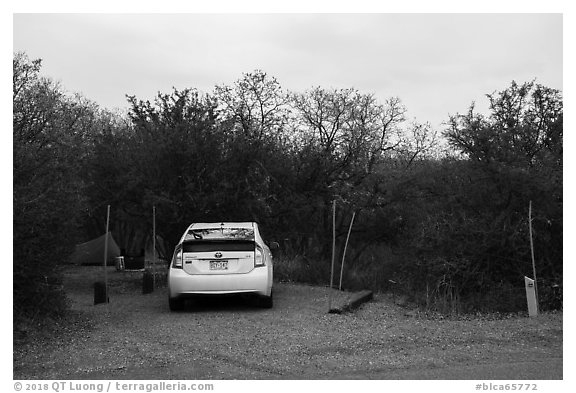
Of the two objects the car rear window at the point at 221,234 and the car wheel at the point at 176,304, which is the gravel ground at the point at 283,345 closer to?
the car wheel at the point at 176,304

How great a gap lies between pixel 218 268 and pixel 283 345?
10.9ft

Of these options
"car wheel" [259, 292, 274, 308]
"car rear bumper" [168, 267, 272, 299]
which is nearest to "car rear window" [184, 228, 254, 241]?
"car rear bumper" [168, 267, 272, 299]

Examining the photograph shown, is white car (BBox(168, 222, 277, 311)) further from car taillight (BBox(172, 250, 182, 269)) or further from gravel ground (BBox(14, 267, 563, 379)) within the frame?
gravel ground (BBox(14, 267, 563, 379))

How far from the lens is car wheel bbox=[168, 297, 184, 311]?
1262 cm

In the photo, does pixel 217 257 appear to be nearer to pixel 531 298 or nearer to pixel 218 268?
pixel 218 268

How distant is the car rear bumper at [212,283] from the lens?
40.3ft

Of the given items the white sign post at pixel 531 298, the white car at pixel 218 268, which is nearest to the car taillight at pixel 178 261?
the white car at pixel 218 268

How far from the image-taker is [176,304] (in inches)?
500

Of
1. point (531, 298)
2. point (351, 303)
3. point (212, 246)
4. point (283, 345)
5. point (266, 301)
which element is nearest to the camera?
point (283, 345)

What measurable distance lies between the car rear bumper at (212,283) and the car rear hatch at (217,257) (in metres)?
0.09

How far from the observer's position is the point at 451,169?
17.0m

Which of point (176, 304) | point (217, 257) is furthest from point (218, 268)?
point (176, 304)

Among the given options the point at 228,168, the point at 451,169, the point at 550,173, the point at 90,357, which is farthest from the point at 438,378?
the point at 228,168

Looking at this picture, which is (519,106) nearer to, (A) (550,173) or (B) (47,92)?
(A) (550,173)
